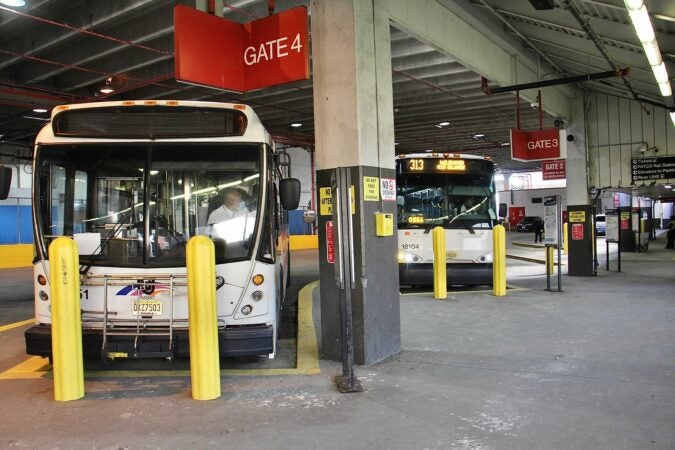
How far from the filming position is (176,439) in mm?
4105

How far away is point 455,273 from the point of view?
11297mm

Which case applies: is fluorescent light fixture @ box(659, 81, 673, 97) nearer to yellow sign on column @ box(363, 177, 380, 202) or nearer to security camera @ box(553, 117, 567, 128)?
security camera @ box(553, 117, 567, 128)

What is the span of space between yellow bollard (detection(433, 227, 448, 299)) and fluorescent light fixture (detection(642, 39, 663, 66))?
14.4 feet

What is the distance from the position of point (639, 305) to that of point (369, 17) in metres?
7.05

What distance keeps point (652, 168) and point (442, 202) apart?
6.57 m

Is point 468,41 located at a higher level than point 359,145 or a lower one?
higher

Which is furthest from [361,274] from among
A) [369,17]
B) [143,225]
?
[369,17]

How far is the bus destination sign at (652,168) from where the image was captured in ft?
44.3

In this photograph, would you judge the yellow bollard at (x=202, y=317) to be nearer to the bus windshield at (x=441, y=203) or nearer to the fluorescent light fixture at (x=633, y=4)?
the fluorescent light fixture at (x=633, y=4)

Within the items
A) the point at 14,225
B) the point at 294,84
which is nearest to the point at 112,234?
the point at 294,84

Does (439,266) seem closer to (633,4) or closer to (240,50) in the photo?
(633,4)

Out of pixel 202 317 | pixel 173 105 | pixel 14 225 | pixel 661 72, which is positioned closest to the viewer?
pixel 202 317

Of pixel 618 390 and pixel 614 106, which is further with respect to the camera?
pixel 614 106

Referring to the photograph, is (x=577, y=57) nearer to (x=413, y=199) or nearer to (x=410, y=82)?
(x=410, y=82)
